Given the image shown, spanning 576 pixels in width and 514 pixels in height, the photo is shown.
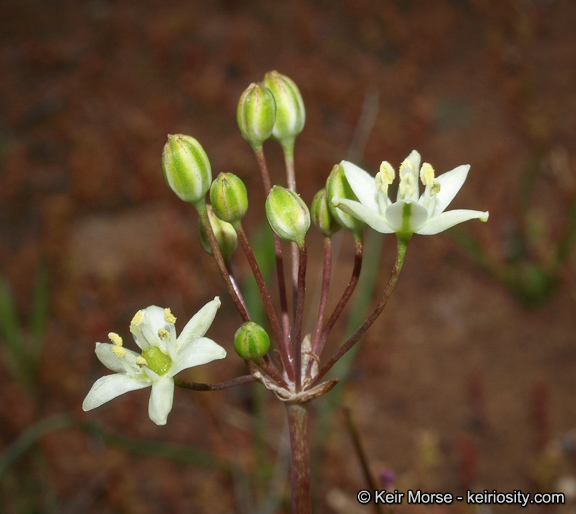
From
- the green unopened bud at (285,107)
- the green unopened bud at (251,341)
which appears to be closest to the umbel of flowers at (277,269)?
the green unopened bud at (251,341)

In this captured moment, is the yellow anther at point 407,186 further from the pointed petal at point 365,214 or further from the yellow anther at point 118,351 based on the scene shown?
the yellow anther at point 118,351

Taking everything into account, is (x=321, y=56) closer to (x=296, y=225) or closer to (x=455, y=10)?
(x=455, y=10)

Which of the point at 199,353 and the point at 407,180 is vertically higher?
the point at 407,180

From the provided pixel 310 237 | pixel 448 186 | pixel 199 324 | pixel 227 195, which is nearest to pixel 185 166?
pixel 227 195

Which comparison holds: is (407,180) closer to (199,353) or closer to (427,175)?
(427,175)

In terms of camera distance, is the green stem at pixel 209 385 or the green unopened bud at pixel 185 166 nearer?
the green stem at pixel 209 385

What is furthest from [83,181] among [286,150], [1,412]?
[286,150]
